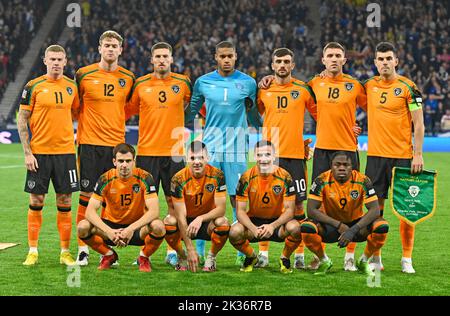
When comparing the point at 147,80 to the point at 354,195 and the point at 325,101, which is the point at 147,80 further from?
the point at 354,195

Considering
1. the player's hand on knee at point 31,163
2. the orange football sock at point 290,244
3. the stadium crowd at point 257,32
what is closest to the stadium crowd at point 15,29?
the stadium crowd at point 257,32

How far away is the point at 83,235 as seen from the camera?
7.14 m

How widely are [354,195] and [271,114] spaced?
114 cm

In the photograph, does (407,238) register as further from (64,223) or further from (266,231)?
(64,223)

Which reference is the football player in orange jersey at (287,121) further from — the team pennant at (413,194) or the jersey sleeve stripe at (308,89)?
the team pennant at (413,194)

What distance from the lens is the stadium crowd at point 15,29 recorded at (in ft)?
89.2

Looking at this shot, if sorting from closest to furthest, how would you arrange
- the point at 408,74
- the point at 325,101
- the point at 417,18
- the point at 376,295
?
the point at 376,295 < the point at 325,101 < the point at 408,74 < the point at 417,18

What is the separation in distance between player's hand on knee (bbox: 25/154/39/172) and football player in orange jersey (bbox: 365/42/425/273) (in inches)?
124

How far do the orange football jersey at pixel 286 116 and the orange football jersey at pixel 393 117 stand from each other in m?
0.69

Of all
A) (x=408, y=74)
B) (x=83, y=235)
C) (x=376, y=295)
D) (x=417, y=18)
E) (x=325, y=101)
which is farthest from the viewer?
(x=417, y=18)

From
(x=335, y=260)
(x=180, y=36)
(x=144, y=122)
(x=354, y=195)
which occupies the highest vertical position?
(x=180, y=36)

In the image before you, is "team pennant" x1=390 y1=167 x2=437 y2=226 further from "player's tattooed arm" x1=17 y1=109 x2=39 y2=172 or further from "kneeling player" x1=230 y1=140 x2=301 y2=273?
"player's tattooed arm" x1=17 y1=109 x2=39 y2=172

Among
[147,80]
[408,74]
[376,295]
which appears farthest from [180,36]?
[376,295]

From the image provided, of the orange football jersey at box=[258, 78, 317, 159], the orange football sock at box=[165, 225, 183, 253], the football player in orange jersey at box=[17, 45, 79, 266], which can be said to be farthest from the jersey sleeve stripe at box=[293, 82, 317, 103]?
the football player in orange jersey at box=[17, 45, 79, 266]
